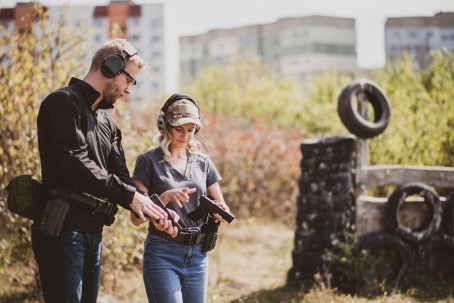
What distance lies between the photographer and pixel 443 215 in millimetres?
6684

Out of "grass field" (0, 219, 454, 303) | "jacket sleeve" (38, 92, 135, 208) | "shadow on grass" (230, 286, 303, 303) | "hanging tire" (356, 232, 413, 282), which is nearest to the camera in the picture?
"jacket sleeve" (38, 92, 135, 208)

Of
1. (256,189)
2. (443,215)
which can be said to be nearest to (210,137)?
(256,189)

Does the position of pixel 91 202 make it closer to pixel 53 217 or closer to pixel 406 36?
pixel 53 217

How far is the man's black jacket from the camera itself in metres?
2.95

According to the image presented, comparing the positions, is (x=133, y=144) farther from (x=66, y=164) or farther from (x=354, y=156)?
(x=66, y=164)

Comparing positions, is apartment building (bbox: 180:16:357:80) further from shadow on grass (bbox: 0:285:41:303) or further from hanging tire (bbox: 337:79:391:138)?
shadow on grass (bbox: 0:285:41:303)

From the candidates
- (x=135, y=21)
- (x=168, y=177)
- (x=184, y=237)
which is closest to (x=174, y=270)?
(x=184, y=237)

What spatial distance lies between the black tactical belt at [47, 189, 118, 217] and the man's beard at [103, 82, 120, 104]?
1.98ft

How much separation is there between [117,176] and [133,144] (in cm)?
348

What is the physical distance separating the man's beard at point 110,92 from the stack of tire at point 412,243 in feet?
13.6

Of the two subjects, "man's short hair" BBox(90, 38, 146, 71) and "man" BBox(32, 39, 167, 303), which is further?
"man's short hair" BBox(90, 38, 146, 71)

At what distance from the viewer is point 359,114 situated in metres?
6.84

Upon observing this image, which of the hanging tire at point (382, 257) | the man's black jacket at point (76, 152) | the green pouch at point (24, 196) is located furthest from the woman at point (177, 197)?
the hanging tire at point (382, 257)

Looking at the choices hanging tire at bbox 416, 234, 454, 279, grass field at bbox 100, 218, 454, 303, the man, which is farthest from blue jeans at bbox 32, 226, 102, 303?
hanging tire at bbox 416, 234, 454, 279
